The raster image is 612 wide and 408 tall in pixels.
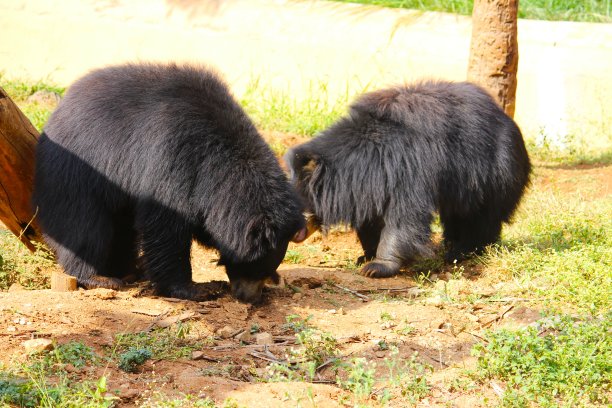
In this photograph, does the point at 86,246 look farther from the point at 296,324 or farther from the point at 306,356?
the point at 306,356

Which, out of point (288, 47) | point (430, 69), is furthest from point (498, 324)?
point (288, 47)

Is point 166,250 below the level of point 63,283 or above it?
above

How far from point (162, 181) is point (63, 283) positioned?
2.88 feet

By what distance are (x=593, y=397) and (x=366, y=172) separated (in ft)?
8.37

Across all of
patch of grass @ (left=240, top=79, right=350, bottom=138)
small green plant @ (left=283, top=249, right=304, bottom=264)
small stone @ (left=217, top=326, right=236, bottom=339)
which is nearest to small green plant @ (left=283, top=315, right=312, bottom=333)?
small stone @ (left=217, top=326, right=236, bottom=339)

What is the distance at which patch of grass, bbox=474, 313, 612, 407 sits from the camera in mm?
3844

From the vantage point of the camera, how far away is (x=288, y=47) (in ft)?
33.6

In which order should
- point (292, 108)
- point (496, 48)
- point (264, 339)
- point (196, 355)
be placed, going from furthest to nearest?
point (292, 108), point (496, 48), point (264, 339), point (196, 355)

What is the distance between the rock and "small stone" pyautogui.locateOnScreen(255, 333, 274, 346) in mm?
1093

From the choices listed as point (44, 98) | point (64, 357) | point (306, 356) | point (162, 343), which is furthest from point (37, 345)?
point (44, 98)

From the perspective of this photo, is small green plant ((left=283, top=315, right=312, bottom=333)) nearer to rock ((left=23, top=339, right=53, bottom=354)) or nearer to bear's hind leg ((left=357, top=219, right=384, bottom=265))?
rock ((left=23, top=339, right=53, bottom=354))

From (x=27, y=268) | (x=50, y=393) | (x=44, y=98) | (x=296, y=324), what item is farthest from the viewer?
(x=44, y=98)

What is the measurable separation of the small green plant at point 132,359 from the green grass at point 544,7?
25.9ft

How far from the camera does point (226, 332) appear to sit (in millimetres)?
4527
